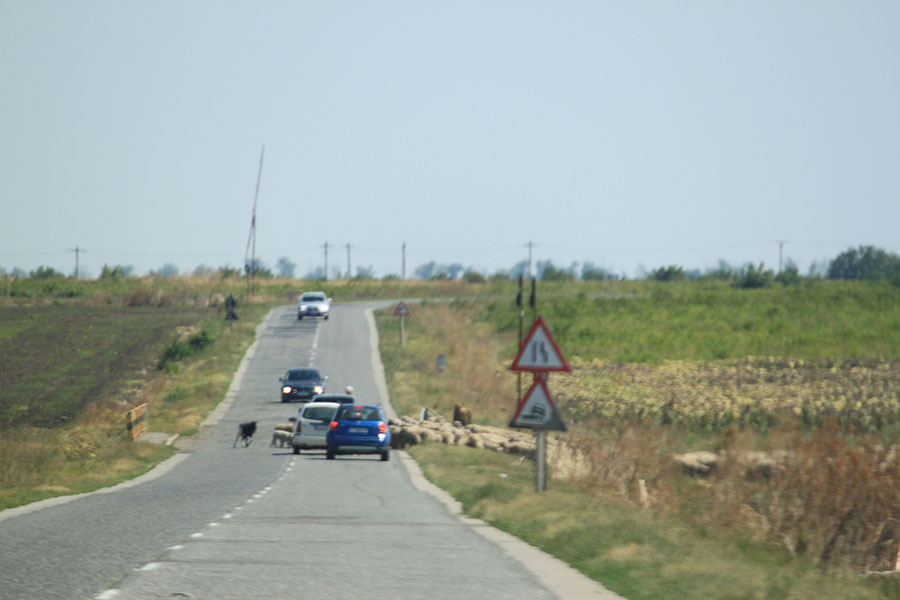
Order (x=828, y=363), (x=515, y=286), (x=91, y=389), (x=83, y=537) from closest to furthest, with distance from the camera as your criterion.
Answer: (x=83, y=537) < (x=91, y=389) < (x=828, y=363) < (x=515, y=286)

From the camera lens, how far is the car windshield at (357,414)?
3209cm

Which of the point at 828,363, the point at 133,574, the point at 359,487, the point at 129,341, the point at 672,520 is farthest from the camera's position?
the point at 129,341

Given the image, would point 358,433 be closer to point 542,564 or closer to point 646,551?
point 646,551

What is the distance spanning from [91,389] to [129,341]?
60.4 feet

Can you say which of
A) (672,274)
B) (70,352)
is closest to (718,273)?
(672,274)

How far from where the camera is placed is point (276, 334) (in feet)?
246

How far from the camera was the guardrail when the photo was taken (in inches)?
1521

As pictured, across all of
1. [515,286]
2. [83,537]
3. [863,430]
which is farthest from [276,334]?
[83,537]

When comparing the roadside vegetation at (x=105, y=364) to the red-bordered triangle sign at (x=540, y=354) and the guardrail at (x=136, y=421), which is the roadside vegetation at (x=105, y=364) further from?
the red-bordered triangle sign at (x=540, y=354)

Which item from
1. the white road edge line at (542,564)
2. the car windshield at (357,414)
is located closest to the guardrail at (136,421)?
the car windshield at (357,414)

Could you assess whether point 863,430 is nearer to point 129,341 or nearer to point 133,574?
point 133,574

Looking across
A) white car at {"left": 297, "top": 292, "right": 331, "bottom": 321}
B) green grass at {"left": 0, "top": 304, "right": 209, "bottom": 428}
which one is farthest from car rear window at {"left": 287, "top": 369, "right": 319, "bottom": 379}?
white car at {"left": 297, "top": 292, "right": 331, "bottom": 321}

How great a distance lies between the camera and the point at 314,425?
34.3 meters

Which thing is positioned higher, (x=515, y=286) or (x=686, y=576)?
(x=515, y=286)
